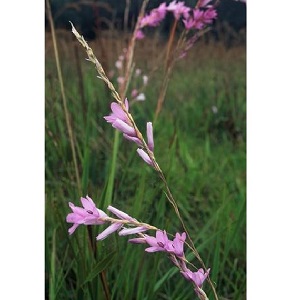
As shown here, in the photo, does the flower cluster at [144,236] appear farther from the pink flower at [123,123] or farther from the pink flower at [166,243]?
the pink flower at [123,123]

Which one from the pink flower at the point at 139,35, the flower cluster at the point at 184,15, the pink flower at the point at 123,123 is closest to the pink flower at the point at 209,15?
the flower cluster at the point at 184,15

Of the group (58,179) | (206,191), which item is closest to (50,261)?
(58,179)

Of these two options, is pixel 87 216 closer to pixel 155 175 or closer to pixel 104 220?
pixel 104 220

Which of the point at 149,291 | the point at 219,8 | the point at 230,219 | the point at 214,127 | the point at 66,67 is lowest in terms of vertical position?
the point at 149,291

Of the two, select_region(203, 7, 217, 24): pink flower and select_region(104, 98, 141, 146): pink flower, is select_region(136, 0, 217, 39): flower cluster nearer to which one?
select_region(203, 7, 217, 24): pink flower

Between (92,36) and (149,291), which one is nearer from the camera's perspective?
(149,291)

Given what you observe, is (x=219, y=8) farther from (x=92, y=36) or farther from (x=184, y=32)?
(x=92, y=36)

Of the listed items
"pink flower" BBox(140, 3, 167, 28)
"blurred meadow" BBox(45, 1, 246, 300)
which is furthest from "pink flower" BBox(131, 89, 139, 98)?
"pink flower" BBox(140, 3, 167, 28)
